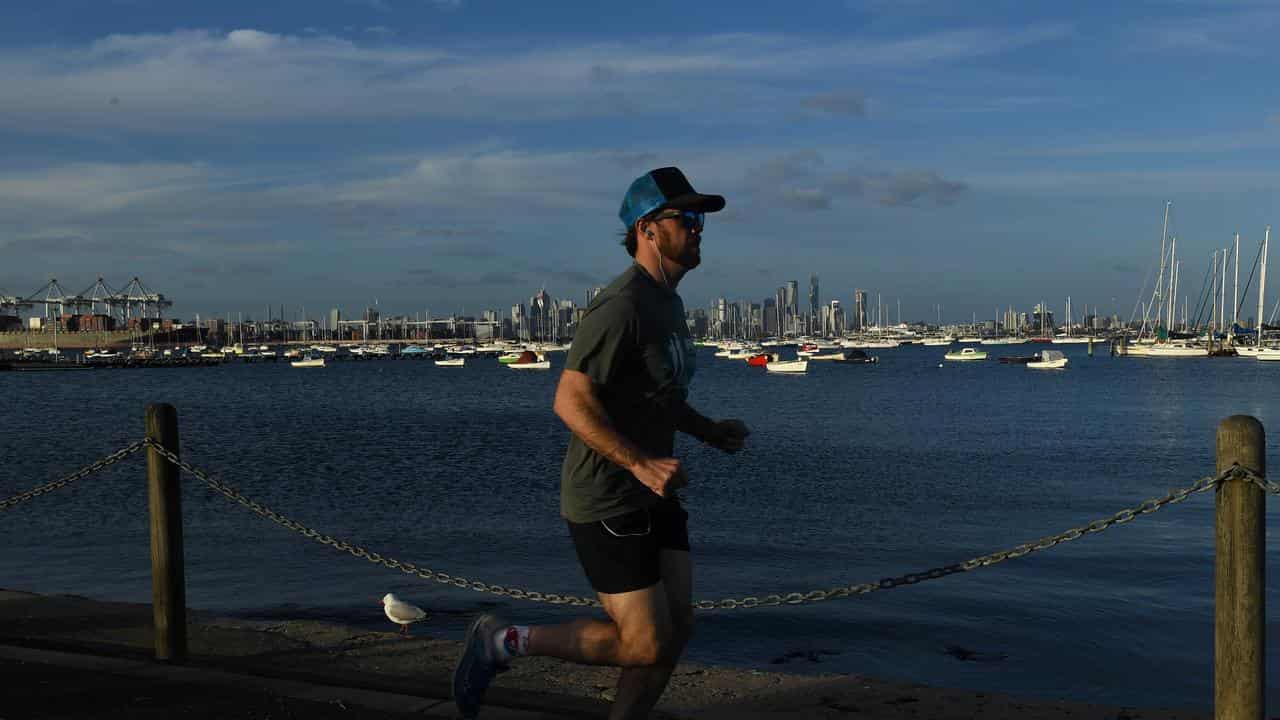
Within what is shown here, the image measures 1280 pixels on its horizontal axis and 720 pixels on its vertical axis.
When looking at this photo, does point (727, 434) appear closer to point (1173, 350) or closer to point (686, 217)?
point (686, 217)

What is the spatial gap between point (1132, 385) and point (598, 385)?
301 ft

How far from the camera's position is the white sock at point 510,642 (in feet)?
13.8

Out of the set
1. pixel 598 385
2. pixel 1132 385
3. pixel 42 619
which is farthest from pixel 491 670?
pixel 1132 385

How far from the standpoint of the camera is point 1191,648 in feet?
35.7

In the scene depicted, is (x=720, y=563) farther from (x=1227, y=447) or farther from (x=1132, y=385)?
(x=1132, y=385)

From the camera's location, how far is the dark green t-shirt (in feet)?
12.6

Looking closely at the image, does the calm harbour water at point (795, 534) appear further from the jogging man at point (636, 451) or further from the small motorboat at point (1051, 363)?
the small motorboat at point (1051, 363)

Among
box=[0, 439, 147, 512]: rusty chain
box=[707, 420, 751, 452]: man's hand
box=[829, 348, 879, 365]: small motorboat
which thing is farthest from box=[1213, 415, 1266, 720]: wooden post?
box=[829, 348, 879, 365]: small motorboat

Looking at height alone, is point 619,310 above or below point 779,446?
above

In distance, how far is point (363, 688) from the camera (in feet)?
18.3

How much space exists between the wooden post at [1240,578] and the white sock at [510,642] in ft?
8.43

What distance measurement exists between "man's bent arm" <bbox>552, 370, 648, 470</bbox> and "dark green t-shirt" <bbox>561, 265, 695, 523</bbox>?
43 mm

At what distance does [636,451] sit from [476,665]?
45.3 inches


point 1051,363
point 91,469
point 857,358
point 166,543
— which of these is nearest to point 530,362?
point 857,358
